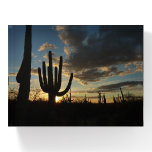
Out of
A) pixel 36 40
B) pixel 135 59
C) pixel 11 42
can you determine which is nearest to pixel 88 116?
pixel 135 59

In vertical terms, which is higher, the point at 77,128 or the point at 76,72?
the point at 76,72

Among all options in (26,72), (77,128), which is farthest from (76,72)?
(77,128)

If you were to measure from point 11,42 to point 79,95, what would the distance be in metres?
0.81

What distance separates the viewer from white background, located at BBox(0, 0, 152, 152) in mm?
2244

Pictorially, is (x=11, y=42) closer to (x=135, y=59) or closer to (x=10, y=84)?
(x=10, y=84)

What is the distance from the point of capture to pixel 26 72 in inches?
82.7

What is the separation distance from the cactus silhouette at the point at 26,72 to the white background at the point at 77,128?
0.80ft

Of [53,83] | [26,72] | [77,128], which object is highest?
[26,72]

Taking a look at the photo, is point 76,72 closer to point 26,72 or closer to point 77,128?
point 26,72

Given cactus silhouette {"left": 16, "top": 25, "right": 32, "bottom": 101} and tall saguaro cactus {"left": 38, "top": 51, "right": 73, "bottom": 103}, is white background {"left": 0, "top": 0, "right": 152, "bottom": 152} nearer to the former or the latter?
cactus silhouette {"left": 16, "top": 25, "right": 32, "bottom": 101}

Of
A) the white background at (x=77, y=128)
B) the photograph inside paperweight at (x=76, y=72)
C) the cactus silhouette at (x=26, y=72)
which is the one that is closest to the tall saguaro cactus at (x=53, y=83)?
the photograph inside paperweight at (x=76, y=72)

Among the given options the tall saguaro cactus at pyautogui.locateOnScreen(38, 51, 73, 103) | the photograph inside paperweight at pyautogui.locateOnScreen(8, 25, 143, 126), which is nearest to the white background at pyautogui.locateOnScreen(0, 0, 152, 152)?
the photograph inside paperweight at pyautogui.locateOnScreen(8, 25, 143, 126)

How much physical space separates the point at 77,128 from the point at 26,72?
0.75 m

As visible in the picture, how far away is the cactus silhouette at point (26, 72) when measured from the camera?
2088 millimetres
